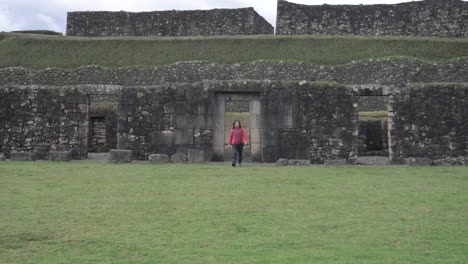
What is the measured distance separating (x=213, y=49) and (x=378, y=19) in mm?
10924

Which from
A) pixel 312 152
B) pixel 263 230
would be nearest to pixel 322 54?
pixel 312 152

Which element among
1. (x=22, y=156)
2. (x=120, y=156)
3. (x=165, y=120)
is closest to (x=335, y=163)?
(x=165, y=120)

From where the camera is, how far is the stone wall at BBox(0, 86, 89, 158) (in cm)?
2278

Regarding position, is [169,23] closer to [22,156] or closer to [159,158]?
[22,156]

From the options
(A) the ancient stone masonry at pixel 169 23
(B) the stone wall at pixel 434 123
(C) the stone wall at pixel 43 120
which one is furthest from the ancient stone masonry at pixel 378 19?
(C) the stone wall at pixel 43 120

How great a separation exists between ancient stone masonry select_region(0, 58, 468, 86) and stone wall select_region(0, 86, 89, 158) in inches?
529

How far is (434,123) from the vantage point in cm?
2112

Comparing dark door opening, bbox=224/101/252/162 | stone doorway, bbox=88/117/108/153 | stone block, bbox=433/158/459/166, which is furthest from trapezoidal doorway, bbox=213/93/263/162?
stone doorway, bbox=88/117/108/153

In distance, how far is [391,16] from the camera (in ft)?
133

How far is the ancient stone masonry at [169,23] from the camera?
1667 inches

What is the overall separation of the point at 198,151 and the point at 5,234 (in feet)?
42.4

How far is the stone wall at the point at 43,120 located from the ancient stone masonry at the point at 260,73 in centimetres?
1343

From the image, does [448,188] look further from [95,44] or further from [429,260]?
[95,44]

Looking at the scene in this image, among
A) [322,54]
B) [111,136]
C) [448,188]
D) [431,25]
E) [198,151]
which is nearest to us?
[448,188]
